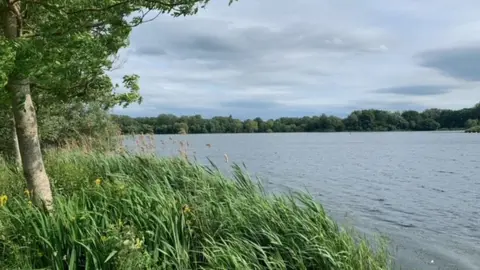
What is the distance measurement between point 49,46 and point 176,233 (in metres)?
2.52

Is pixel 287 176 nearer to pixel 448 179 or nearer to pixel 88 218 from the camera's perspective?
pixel 448 179

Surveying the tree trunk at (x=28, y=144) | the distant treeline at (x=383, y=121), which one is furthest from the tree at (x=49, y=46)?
the distant treeline at (x=383, y=121)

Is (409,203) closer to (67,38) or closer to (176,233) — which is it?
(176,233)

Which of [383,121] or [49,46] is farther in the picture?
[383,121]

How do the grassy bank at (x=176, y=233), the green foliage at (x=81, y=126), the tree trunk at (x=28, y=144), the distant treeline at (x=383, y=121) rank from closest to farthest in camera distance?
the grassy bank at (x=176, y=233) < the tree trunk at (x=28, y=144) < the green foliage at (x=81, y=126) < the distant treeline at (x=383, y=121)

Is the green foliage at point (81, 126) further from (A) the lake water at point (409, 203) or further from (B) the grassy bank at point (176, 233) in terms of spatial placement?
(B) the grassy bank at point (176, 233)

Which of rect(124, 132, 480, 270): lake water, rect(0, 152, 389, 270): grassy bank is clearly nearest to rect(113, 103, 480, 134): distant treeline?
rect(124, 132, 480, 270): lake water

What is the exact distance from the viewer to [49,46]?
17.2 ft

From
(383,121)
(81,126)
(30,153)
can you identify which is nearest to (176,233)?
(30,153)

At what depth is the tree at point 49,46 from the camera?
4.98m

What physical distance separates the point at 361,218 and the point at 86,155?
25.6 ft

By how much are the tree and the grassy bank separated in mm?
641

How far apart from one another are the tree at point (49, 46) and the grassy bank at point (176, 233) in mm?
641

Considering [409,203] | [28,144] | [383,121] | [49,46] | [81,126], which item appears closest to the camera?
[49,46]
